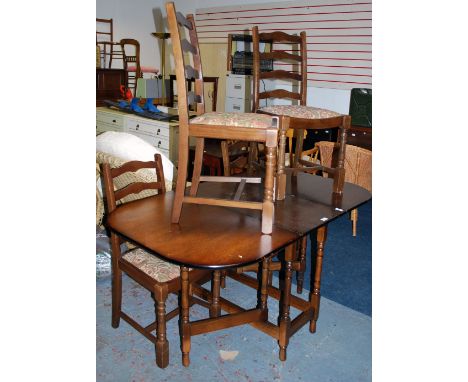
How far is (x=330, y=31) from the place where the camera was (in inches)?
230

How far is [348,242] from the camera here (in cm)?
362

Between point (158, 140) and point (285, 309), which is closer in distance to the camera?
point (285, 309)

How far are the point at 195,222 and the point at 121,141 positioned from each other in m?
1.26

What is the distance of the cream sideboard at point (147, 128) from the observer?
4.53 metres

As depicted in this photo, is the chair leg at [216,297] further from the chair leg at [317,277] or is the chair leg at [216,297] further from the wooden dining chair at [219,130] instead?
the wooden dining chair at [219,130]

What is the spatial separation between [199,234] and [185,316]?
→ 0.46 m

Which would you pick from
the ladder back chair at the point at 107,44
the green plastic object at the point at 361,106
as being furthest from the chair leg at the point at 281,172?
the ladder back chair at the point at 107,44

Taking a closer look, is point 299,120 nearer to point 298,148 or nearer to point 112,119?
point 298,148

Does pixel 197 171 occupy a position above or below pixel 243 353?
above

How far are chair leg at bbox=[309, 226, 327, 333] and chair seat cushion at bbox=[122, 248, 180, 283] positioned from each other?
0.72 meters

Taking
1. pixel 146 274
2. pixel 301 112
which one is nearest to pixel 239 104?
pixel 301 112

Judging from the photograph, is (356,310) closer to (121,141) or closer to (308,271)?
(308,271)

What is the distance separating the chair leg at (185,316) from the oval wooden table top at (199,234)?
8.2 inches
